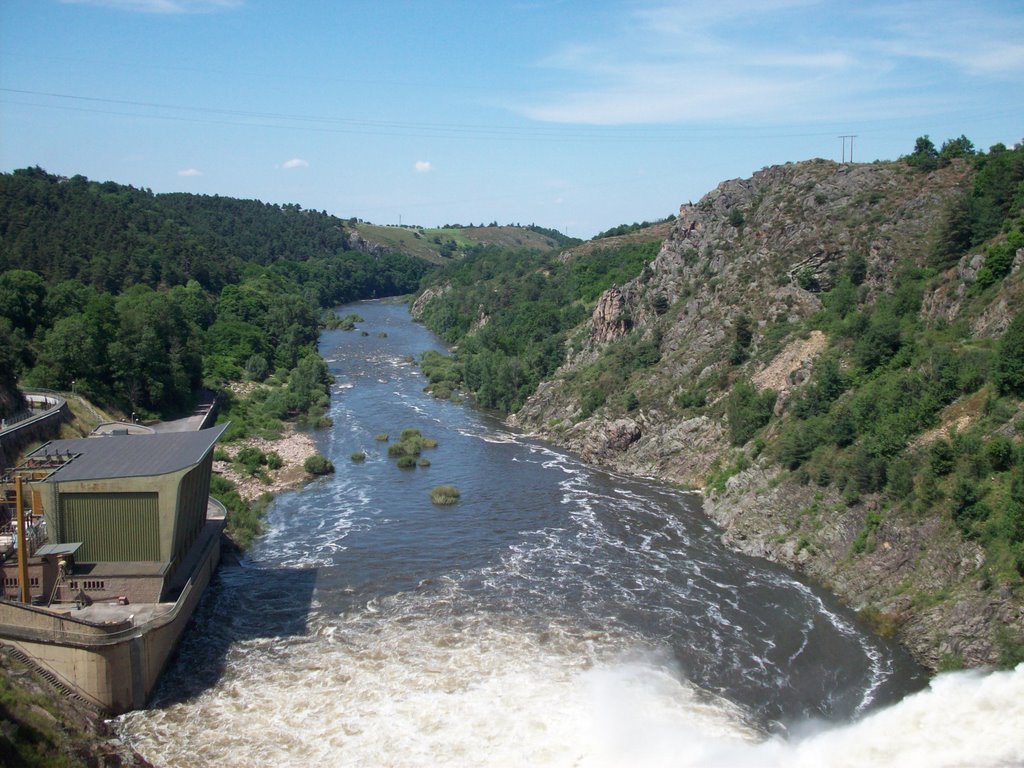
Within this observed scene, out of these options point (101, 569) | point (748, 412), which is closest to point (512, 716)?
point (101, 569)

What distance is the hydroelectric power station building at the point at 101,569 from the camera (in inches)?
1131

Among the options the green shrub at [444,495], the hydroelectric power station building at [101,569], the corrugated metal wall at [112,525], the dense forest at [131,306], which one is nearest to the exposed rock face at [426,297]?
the dense forest at [131,306]

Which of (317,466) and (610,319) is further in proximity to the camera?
(610,319)

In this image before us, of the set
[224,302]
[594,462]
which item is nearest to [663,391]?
[594,462]

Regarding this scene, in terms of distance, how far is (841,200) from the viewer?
6831 cm

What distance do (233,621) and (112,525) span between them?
6.36m

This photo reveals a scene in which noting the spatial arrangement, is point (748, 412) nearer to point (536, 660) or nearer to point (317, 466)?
Answer: point (536, 660)

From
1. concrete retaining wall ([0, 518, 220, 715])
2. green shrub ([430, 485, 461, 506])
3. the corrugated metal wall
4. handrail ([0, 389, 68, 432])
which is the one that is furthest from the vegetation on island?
concrete retaining wall ([0, 518, 220, 715])

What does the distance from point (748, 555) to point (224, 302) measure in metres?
84.2

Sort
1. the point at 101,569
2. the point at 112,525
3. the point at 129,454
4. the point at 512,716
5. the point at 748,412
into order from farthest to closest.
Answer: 1. the point at 748,412
2. the point at 129,454
3. the point at 112,525
4. the point at 101,569
5. the point at 512,716

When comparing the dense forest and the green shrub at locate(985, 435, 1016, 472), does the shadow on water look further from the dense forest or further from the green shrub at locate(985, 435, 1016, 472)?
the green shrub at locate(985, 435, 1016, 472)

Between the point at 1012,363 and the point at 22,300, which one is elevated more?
the point at 22,300

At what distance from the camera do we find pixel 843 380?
48625 millimetres

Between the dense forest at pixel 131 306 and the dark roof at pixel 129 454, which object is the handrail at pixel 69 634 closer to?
the dark roof at pixel 129 454
